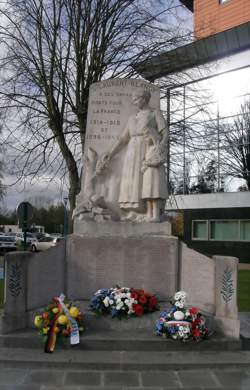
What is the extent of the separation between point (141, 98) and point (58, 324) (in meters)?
4.10

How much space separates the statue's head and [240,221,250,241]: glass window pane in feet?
74.9

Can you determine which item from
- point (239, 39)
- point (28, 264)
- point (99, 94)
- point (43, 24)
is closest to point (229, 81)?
point (239, 39)

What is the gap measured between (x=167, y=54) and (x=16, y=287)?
1259cm

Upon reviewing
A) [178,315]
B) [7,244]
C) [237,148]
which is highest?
[237,148]

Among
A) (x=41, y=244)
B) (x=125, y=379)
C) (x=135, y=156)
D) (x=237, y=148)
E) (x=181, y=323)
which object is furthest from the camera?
(x=41, y=244)

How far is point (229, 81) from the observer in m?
30.6

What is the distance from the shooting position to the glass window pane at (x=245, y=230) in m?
29.9

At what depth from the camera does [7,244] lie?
40.4 m

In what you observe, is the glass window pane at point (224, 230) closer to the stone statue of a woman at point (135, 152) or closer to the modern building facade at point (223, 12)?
the modern building facade at point (223, 12)

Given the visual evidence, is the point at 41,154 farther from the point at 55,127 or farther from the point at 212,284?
the point at 212,284

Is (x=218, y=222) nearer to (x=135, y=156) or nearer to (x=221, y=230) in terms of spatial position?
(x=221, y=230)

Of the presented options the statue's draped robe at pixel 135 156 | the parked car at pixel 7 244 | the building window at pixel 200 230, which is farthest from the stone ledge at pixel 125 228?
the parked car at pixel 7 244

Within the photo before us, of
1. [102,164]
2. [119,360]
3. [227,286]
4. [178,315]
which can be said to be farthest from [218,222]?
[119,360]

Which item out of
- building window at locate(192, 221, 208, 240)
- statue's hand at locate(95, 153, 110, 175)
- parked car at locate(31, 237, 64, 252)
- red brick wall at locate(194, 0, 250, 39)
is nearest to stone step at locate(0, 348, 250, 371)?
statue's hand at locate(95, 153, 110, 175)
